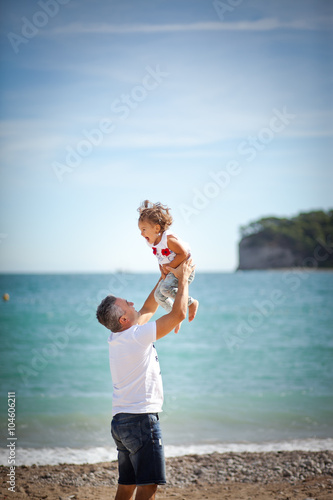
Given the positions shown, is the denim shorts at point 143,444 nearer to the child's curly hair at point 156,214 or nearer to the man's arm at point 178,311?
the man's arm at point 178,311

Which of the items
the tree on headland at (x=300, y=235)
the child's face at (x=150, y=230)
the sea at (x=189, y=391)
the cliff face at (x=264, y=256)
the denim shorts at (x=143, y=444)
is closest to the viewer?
the denim shorts at (x=143, y=444)

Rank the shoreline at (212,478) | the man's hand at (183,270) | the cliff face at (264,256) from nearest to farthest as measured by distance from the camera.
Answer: the man's hand at (183,270)
the shoreline at (212,478)
the cliff face at (264,256)

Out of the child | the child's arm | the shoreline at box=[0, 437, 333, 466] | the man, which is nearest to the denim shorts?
the man

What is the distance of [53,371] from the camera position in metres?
12.7

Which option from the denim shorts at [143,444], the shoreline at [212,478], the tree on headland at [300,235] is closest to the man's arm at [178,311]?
the denim shorts at [143,444]

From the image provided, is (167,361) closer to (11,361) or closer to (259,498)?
(11,361)

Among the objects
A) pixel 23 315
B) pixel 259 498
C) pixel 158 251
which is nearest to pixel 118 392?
pixel 158 251

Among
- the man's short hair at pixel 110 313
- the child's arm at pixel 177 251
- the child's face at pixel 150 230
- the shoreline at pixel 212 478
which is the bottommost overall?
the shoreline at pixel 212 478

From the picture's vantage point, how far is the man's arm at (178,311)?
108 inches

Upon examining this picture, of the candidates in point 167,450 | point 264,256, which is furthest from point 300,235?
point 167,450

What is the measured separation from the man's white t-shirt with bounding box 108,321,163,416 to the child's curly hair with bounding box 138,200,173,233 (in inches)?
30.8

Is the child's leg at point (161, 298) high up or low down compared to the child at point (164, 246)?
down

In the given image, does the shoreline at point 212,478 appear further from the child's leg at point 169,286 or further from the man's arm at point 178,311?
the man's arm at point 178,311

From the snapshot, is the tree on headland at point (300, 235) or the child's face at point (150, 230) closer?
the child's face at point (150, 230)
